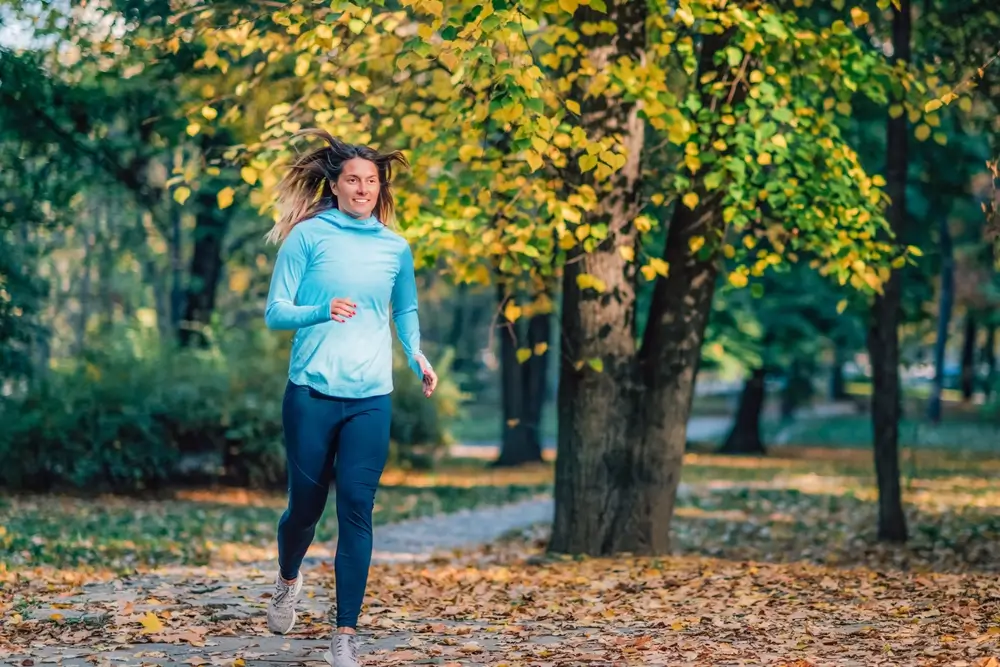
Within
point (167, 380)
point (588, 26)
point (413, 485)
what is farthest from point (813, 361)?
point (588, 26)

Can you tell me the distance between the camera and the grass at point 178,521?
988 centimetres

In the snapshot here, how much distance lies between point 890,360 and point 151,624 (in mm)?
7717

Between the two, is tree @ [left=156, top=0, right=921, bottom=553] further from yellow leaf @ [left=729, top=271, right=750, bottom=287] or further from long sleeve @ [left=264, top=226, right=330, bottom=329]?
long sleeve @ [left=264, top=226, right=330, bottom=329]

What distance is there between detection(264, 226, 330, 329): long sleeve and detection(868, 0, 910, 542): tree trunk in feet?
24.1

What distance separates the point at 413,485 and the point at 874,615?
13623 millimetres

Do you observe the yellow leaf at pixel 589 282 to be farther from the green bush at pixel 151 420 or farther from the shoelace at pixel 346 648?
the green bush at pixel 151 420

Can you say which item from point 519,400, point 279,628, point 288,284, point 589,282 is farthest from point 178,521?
point 519,400

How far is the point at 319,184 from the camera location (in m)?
5.83

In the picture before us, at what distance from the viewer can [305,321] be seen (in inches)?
205

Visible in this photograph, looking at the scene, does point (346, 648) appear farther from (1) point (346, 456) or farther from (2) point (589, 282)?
(2) point (589, 282)

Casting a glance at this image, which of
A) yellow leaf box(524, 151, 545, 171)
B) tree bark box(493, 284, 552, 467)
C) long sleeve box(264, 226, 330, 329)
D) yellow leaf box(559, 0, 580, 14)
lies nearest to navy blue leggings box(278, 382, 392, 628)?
long sleeve box(264, 226, 330, 329)

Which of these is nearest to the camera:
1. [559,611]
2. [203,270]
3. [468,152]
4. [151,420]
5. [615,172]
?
[559,611]

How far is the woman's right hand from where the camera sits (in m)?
5.04

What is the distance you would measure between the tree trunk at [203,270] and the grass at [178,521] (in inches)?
153
